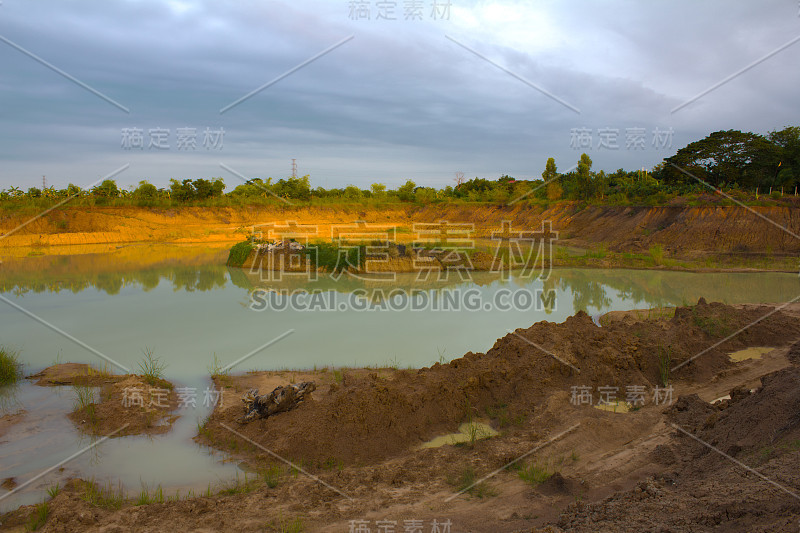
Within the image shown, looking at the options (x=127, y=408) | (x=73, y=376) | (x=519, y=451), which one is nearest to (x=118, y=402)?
(x=127, y=408)

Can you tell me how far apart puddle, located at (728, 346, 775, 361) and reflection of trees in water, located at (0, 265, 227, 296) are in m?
11.2

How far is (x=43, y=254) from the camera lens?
20.0m

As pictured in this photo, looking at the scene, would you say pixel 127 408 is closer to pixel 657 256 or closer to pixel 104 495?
pixel 104 495

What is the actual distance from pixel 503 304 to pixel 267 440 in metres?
7.29

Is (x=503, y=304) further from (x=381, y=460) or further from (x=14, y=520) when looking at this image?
(x=14, y=520)

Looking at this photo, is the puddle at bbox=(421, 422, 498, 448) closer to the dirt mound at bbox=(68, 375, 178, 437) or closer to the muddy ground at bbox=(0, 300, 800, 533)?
the muddy ground at bbox=(0, 300, 800, 533)

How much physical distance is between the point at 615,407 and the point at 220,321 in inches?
271

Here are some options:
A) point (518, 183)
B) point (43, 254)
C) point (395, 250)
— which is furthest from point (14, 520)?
point (518, 183)

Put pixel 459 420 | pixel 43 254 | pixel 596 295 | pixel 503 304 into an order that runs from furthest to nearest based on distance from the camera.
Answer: pixel 43 254 → pixel 596 295 → pixel 503 304 → pixel 459 420

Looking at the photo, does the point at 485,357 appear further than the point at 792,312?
No

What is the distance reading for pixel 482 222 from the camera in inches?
1484

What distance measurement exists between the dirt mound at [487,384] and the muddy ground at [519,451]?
2 cm

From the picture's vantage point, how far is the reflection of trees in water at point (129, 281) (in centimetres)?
1252

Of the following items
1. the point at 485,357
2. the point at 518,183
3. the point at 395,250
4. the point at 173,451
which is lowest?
the point at 173,451
